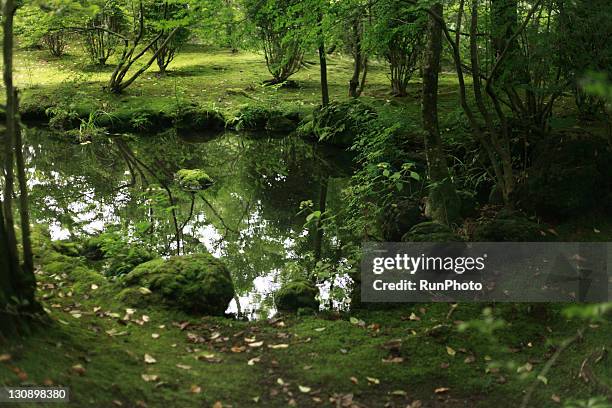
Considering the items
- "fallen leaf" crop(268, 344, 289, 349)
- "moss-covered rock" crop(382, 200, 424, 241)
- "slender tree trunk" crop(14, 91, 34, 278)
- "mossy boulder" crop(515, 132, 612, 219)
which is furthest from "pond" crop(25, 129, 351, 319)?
"mossy boulder" crop(515, 132, 612, 219)

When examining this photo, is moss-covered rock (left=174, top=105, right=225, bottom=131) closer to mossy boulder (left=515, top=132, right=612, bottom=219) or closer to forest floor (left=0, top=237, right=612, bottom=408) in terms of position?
mossy boulder (left=515, top=132, right=612, bottom=219)

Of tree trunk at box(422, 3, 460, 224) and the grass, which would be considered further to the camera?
Result: the grass

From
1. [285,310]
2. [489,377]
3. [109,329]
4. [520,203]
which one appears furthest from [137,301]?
[520,203]

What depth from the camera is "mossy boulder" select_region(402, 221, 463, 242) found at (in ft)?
22.8

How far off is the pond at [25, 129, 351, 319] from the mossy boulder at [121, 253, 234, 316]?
56cm

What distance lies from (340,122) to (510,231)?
860 cm

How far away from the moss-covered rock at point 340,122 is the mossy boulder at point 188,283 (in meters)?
8.08

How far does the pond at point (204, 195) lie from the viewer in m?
8.92

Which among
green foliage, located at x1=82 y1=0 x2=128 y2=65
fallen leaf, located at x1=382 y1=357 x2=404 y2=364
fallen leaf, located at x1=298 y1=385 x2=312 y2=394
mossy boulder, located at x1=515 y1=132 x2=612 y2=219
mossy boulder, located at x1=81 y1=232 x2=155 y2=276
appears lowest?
fallen leaf, located at x1=382 y1=357 x2=404 y2=364

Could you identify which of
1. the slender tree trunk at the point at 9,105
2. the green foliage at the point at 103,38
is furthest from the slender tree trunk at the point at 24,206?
the green foliage at the point at 103,38

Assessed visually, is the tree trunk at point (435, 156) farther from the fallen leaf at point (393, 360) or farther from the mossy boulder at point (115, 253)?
the mossy boulder at point (115, 253)

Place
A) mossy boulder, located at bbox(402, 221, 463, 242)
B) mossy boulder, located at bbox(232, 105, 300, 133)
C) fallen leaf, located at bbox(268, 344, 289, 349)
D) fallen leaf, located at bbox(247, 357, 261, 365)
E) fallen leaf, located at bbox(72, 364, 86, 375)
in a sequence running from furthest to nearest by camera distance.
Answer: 1. mossy boulder, located at bbox(232, 105, 300, 133)
2. mossy boulder, located at bbox(402, 221, 463, 242)
3. fallen leaf, located at bbox(268, 344, 289, 349)
4. fallen leaf, located at bbox(247, 357, 261, 365)
5. fallen leaf, located at bbox(72, 364, 86, 375)

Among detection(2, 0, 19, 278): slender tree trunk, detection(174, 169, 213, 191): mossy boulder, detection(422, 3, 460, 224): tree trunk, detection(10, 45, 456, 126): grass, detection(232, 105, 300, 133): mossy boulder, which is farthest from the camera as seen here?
detection(10, 45, 456, 126): grass

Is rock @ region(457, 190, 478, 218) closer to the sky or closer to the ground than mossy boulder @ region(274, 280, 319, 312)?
closer to the sky
